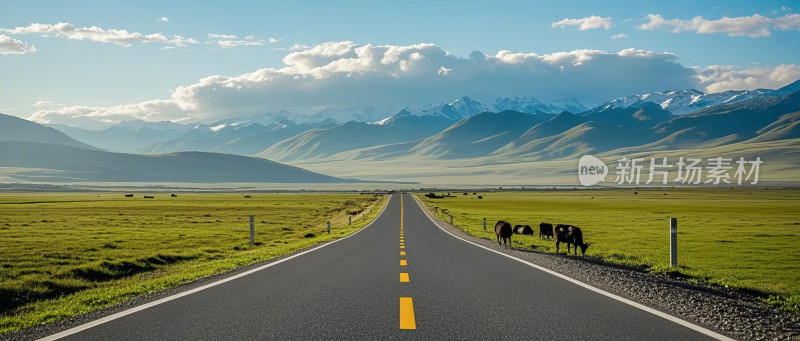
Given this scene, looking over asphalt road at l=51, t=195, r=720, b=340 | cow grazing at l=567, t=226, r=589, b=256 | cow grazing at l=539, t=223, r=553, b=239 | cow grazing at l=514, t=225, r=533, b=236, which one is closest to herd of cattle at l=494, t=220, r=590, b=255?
cow grazing at l=567, t=226, r=589, b=256

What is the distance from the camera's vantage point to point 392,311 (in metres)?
9.83

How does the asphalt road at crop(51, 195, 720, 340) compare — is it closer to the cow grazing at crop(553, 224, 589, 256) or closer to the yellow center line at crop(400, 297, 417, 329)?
the yellow center line at crop(400, 297, 417, 329)

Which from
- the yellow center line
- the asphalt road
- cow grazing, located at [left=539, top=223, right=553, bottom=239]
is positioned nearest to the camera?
the asphalt road

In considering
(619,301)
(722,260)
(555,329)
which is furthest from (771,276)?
(555,329)

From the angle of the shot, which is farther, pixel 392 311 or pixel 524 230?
pixel 524 230

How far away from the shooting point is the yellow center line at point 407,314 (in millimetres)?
8719

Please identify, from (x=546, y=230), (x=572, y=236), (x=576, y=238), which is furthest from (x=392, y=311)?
(x=546, y=230)

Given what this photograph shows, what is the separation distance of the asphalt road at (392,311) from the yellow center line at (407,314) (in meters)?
0.02

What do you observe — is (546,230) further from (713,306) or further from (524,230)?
(713,306)

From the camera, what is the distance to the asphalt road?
27.0ft

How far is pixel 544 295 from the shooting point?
1159cm

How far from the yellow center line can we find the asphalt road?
0.02m

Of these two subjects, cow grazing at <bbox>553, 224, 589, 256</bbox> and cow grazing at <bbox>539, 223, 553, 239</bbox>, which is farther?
cow grazing at <bbox>539, 223, 553, 239</bbox>

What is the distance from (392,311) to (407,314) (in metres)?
0.37
